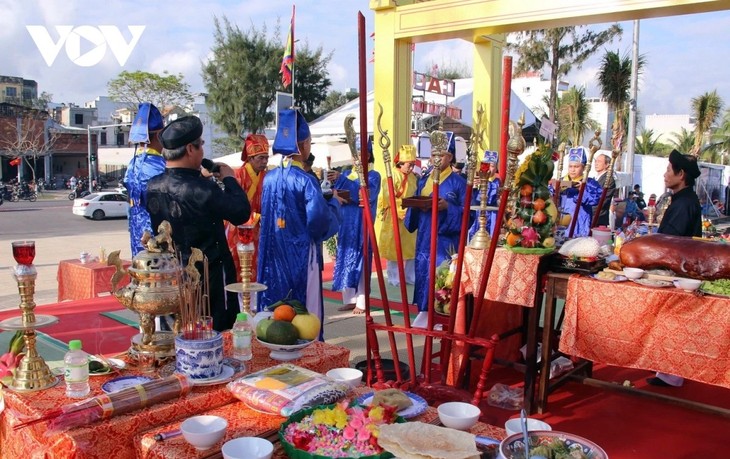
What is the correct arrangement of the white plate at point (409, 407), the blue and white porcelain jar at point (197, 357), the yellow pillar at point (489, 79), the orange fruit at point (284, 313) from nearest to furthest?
the white plate at point (409, 407)
the blue and white porcelain jar at point (197, 357)
the orange fruit at point (284, 313)
the yellow pillar at point (489, 79)

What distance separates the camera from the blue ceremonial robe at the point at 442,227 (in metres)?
5.17

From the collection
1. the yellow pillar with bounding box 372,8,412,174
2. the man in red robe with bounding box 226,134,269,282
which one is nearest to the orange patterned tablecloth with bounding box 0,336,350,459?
the man in red robe with bounding box 226,134,269,282

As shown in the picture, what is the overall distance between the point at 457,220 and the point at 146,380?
3.58 meters

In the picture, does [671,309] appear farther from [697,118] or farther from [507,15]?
[697,118]

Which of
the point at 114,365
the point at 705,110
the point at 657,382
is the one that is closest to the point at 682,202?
the point at 657,382

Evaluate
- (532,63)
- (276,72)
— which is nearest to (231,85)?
(276,72)

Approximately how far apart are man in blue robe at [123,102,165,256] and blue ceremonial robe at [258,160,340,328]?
1.17 meters

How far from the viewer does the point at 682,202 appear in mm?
3996

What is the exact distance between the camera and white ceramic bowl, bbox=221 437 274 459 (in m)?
1.58

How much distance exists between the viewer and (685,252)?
2.94m

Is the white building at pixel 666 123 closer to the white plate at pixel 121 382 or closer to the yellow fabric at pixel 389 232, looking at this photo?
A: the yellow fabric at pixel 389 232

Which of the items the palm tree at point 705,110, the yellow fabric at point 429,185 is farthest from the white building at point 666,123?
the yellow fabric at point 429,185

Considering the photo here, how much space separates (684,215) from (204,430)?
357cm

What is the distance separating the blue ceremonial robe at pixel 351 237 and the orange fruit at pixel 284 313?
3.76m
